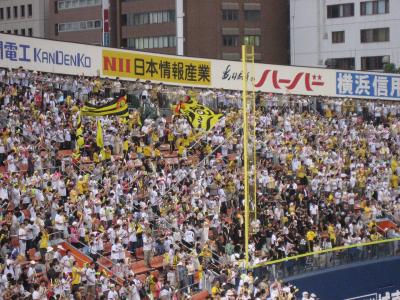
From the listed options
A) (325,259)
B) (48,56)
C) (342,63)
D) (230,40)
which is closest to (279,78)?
(48,56)

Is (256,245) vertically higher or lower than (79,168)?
lower

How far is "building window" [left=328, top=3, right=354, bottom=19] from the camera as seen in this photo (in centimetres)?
6744

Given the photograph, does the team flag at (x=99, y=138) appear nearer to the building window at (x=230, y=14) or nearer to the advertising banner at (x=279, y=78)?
the advertising banner at (x=279, y=78)

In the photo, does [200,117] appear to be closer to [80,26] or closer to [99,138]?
[99,138]

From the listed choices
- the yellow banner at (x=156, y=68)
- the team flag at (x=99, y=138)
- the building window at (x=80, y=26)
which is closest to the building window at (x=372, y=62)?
the building window at (x=80, y=26)

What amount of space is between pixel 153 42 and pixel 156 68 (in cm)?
3412

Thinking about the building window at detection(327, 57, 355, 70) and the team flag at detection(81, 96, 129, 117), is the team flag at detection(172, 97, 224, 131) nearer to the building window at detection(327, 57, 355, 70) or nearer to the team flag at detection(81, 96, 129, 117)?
the team flag at detection(81, 96, 129, 117)

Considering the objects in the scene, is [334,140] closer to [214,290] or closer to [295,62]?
[214,290]

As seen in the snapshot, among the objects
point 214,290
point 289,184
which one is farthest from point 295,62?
point 214,290

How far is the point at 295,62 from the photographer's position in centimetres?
6975

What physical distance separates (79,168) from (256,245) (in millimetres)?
6458

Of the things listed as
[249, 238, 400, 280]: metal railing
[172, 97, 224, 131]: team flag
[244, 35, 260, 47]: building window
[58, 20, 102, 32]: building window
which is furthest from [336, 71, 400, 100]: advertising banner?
[58, 20, 102, 32]: building window

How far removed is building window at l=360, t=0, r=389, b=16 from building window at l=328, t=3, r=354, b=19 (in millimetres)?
Result: 879

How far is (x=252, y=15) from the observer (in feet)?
235
